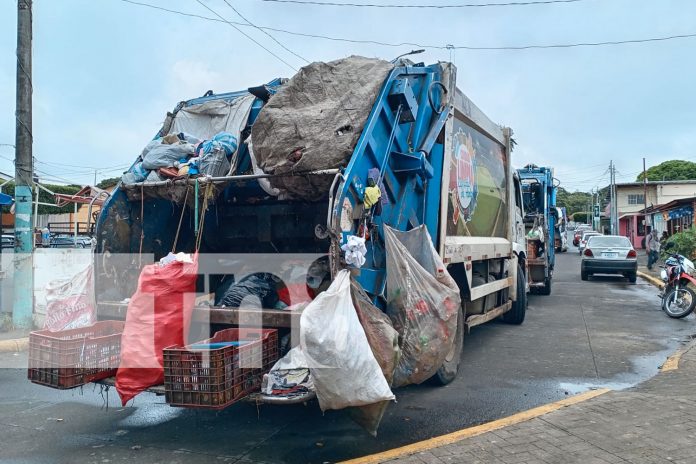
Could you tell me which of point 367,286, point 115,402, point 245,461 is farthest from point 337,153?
point 115,402

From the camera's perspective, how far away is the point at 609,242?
1678cm

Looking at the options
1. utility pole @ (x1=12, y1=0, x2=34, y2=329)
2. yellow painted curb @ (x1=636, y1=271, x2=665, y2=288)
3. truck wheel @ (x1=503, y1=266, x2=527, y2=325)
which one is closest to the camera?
utility pole @ (x1=12, y1=0, x2=34, y2=329)

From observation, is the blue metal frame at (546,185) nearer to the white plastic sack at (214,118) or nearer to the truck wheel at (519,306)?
the truck wheel at (519,306)

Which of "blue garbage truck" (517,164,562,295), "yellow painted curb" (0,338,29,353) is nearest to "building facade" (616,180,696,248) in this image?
"blue garbage truck" (517,164,562,295)

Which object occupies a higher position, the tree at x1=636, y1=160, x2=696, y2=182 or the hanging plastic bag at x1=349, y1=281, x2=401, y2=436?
the tree at x1=636, y1=160, x2=696, y2=182

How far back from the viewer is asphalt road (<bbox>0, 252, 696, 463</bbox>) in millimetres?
3928

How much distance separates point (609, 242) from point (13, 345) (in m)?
15.4

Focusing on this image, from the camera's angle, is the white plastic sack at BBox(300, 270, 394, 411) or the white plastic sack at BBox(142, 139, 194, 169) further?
the white plastic sack at BBox(142, 139, 194, 169)

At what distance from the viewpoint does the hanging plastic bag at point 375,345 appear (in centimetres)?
358

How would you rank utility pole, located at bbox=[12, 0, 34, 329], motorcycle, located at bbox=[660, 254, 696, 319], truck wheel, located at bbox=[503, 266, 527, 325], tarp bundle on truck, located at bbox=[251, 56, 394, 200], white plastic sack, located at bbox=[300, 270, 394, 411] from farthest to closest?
motorcycle, located at bbox=[660, 254, 696, 319] < truck wheel, located at bbox=[503, 266, 527, 325] < utility pole, located at bbox=[12, 0, 34, 329] < tarp bundle on truck, located at bbox=[251, 56, 394, 200] < white plastic sack, located at bbox=[300, 270, 394, 411]

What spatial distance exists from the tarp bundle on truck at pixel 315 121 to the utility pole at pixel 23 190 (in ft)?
17.9

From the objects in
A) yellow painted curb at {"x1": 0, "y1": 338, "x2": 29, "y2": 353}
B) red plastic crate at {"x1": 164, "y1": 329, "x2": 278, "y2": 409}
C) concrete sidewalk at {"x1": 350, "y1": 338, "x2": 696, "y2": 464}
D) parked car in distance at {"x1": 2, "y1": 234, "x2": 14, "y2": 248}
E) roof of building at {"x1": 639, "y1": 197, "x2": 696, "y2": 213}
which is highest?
roof of building at {"x1": 639, "y1": 197, "x2": 696, "y2": 213}

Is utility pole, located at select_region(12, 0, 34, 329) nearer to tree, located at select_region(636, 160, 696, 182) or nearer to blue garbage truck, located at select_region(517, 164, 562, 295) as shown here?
blue garbage truck, located at select_region(517, 164, 562, 295)

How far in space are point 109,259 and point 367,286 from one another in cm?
232
